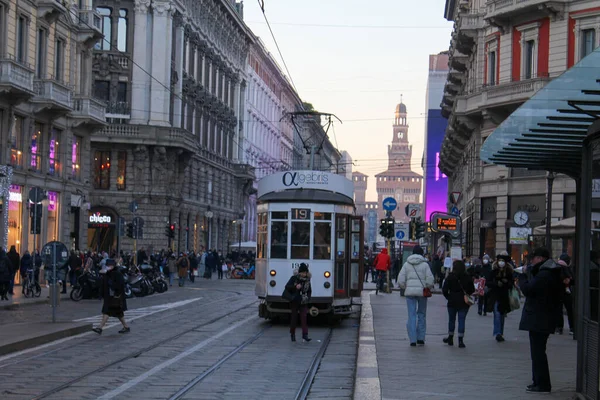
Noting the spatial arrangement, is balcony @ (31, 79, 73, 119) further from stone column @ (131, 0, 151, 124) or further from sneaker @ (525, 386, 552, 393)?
sneaker @ (525, 386, 552, 393)

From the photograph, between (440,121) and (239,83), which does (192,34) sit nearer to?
(239,83)

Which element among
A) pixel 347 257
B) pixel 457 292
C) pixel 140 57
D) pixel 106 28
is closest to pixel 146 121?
pixel 140 57

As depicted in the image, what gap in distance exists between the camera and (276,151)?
355 ft

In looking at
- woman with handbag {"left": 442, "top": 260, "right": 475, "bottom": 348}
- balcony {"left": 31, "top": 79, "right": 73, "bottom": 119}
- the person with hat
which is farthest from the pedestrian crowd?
balcony {"left": 31, "top": 79, "right": 73, "bottom": 119}

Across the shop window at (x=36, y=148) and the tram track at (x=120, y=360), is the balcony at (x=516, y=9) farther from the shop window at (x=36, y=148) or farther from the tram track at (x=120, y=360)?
the tram track at (x=120, y=360)

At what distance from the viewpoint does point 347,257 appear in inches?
932

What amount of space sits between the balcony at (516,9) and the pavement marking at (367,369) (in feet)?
73.7

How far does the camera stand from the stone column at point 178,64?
204ft

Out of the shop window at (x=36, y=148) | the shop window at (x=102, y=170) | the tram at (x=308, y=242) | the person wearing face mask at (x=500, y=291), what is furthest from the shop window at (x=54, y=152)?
the person wearing face mask at (x=500, y=291)

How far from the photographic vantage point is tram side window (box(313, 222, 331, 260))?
76.3 ft

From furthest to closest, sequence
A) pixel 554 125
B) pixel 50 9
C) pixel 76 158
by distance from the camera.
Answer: pixel 76 158 < pixel 50 9 < pixel 554 125

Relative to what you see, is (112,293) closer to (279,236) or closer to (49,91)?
(279,236)

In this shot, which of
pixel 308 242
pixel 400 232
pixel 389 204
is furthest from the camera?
pixel 400 232

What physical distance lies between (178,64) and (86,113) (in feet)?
60.2
